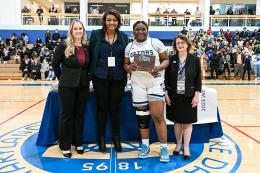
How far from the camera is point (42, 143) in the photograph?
4621mm

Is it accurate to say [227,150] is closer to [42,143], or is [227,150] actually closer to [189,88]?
[189,88]

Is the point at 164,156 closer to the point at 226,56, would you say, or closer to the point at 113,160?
the point at 113,160

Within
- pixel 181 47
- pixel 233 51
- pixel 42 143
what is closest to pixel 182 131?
pixel 181 47

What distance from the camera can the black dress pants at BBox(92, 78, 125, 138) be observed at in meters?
4.12

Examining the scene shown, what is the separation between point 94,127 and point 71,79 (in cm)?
97

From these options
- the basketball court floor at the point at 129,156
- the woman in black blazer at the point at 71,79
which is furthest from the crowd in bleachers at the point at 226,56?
the woman in black blazer at the point at 71,79

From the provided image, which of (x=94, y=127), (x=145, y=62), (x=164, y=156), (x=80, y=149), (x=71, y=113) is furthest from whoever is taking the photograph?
→ (x=94, y=127)

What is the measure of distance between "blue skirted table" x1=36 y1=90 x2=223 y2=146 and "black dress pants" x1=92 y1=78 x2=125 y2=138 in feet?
1.27

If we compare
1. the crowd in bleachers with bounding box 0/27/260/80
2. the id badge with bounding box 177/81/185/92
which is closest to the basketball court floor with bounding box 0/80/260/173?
the id badge with bounding box 177/81/185/92

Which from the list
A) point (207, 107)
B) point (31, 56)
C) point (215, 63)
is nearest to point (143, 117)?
point (207, 107)

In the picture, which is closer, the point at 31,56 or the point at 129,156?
the point at 129,156

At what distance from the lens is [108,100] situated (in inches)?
166

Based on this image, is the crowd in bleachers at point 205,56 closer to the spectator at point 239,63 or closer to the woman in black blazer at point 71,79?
the spectator at point 239,63

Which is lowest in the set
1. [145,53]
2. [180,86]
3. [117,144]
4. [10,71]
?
[117,144]
